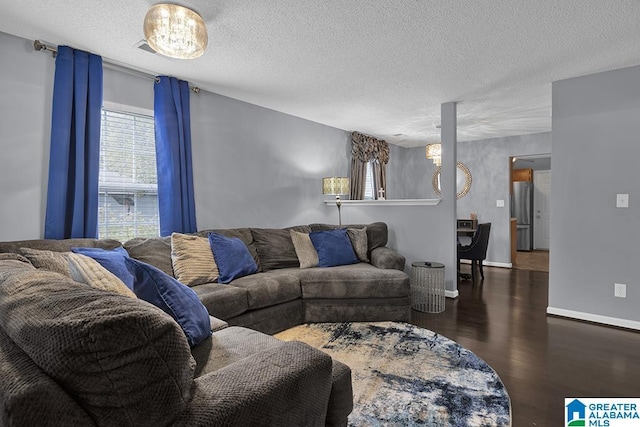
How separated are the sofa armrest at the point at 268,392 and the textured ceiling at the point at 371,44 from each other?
2.02 meters

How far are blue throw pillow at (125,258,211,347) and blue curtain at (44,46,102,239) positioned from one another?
1.56m

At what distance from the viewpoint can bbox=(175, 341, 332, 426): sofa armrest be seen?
87cm

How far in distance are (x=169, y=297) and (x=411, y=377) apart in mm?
1583

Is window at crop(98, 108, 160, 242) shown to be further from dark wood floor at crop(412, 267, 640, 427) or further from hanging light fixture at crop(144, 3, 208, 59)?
dark wood floor at crop(412, 267, 640, 427)

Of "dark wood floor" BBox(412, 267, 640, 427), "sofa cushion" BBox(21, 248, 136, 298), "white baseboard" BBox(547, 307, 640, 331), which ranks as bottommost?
"dark wood floor" BBox(412, 267, 640, 427)

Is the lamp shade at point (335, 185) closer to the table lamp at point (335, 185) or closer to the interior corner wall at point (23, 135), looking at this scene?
the table lamp at point (335, 185)

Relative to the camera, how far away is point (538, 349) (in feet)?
8.75

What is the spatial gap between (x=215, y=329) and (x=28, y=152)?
2055 mm

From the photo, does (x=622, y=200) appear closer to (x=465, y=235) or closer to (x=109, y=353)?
(x=465, y=235)

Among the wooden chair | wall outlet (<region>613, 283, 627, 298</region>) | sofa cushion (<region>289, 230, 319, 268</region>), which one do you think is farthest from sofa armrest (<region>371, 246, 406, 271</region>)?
the wooden chair

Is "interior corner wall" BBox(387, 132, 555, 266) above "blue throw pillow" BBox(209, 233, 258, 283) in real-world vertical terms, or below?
above

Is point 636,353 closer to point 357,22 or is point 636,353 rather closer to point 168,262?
point 357,22
